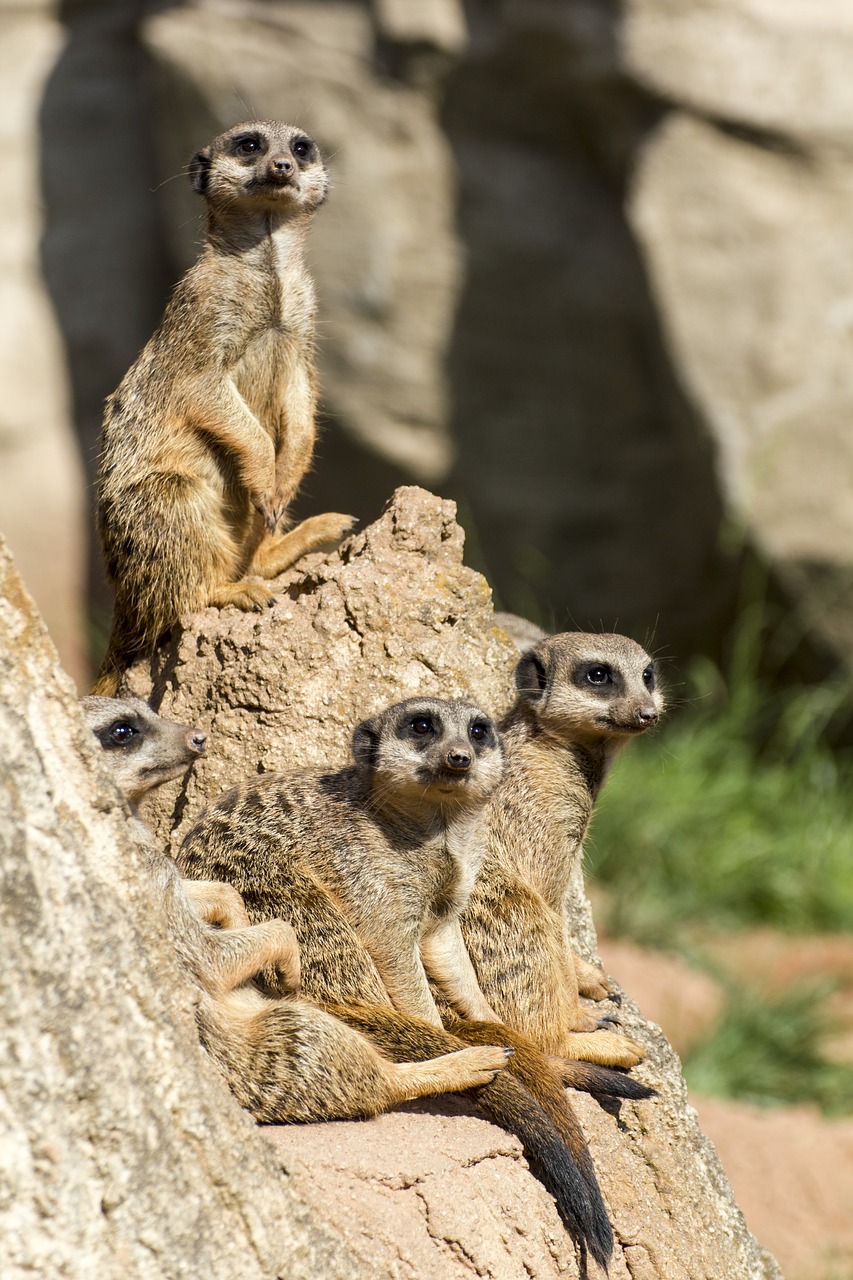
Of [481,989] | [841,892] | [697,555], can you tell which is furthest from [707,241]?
[481,989]

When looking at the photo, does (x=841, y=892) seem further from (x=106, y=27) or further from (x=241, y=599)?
(x=106, y=27)

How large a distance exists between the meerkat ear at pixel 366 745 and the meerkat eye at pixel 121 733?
1.34 ft

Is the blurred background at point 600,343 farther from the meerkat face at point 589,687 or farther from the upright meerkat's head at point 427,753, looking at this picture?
the upright meerkat's head at point 427,753

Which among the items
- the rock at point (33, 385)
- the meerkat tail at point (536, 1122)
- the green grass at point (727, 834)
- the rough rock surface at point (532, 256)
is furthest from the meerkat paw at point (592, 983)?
the rock at point (33, 385)

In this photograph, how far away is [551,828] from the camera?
3074 millimetres

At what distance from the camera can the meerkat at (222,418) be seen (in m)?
3.39

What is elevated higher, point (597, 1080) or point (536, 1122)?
point (536, 1122)

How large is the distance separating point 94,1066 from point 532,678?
1566 mm

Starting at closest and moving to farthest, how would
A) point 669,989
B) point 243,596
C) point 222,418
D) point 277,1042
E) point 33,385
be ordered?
1. point 277,1042
2. point 243,596
3. point 222,418
4. point 669,989
5. point 33,385

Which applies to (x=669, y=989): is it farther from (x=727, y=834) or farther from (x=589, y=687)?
(x=589, y=687)

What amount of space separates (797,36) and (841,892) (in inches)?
159

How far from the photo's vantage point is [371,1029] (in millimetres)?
2607

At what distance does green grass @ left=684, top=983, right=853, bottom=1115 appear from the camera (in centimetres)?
626

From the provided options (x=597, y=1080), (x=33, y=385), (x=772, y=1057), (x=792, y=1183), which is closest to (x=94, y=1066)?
(x=597, y=1080)
